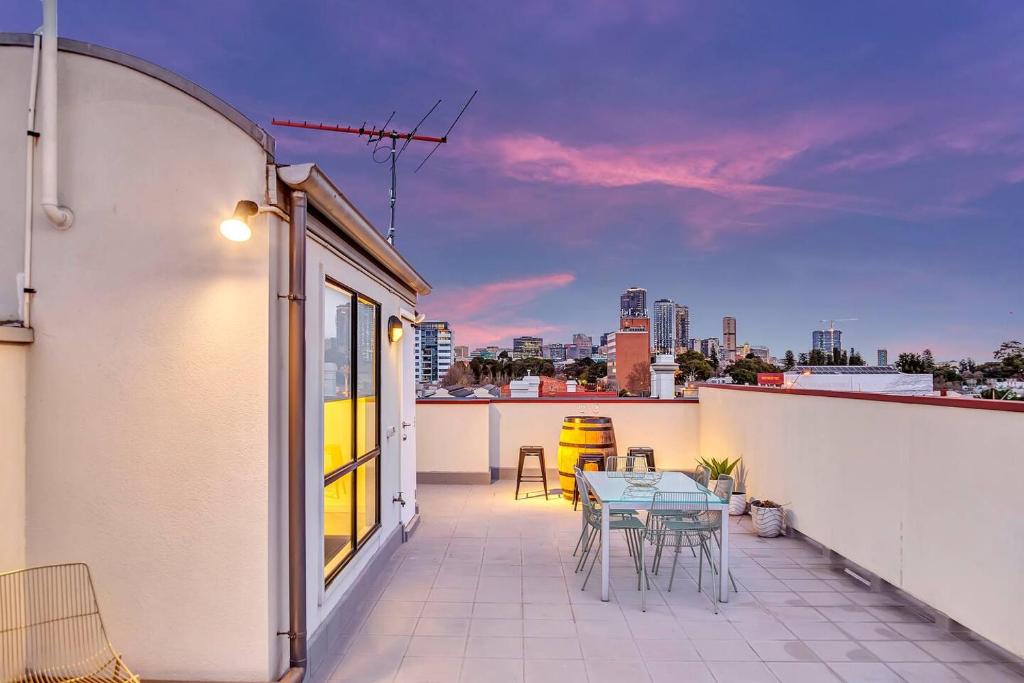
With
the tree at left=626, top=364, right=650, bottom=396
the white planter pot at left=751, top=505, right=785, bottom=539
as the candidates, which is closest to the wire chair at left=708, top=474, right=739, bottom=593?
the white planter pot at left=751, top=505, right=785, bottom=539

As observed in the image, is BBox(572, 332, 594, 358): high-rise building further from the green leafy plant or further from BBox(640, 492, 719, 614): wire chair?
BBox(640, 492, 719, 614): wire chair

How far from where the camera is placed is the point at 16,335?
2264 mm

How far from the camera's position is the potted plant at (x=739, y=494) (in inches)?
234

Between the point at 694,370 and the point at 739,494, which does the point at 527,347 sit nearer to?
the point at 694,370

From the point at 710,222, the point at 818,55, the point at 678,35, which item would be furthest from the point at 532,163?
the point at 710,222

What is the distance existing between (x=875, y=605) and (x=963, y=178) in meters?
14.6

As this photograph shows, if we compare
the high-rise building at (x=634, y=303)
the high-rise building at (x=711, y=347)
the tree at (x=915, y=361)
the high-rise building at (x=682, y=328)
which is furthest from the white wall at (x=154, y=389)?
the high-rise building at (x=682, y=328)

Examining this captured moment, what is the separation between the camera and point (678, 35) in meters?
8.59

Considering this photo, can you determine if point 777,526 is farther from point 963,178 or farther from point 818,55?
point 963,178

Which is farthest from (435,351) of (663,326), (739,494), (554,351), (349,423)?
(349,423)

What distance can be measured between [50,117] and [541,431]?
6.46 metres

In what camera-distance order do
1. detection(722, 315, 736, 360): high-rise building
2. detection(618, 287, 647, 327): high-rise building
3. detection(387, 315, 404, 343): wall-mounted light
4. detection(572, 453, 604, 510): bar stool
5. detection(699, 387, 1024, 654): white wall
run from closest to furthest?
detection(699, 387, 1024, 654): white wall, detection(387, 315, 404, 343): wall-mounted light, detection(572, 453, 604, 510): bar stool, detection(618, 287, 647, 327): high-rise building, detection(722, 315, 736, 360): high-rise building

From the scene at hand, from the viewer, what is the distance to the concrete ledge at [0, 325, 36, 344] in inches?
87.3

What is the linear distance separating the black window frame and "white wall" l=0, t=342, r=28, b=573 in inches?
49.7
